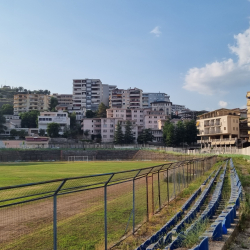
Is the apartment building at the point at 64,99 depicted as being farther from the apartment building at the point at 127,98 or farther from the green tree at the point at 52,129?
the green tree at the point at 52,129

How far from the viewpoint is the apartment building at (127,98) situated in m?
128

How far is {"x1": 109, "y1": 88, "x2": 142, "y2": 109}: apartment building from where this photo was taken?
418ft

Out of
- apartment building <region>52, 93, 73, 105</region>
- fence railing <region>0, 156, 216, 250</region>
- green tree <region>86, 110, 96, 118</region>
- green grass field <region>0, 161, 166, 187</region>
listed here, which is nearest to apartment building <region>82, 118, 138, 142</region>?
green tree <region>86, 110, 96, 118</region>

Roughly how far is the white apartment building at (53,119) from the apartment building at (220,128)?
4811 centimetres

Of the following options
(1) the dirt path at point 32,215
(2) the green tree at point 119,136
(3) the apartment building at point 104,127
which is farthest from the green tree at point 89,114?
(1) the dirt path at point 32,215

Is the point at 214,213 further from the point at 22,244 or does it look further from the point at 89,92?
the point at 89,92

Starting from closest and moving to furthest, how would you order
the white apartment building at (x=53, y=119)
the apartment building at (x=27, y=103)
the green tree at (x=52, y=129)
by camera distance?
the green tree at (x=52, y=129) < the white apartment building at (x=53, y=119) < the apartment building at (x=27, y=103)

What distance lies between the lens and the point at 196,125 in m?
89.6

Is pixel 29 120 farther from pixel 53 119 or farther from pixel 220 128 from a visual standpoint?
pixel 220 128

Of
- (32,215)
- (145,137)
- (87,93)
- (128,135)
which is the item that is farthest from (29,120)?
(32,215)

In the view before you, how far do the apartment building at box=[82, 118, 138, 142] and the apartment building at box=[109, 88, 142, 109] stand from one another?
87.6ft

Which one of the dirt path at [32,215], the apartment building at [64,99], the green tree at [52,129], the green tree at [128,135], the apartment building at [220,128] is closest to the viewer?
the dirt path at [32,215]

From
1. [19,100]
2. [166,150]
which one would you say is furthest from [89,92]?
[166,150]

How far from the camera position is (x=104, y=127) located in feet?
332
